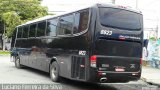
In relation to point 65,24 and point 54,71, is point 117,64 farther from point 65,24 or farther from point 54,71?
point 54,71

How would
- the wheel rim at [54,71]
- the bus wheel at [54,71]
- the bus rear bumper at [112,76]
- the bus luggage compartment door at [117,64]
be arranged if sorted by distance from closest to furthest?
1. the bus rear bumper at [112,76]
2. the bus luggage compartment door at [117,64]
3. the bus wheel at [54,71]
4. the wheel rim at [54,71]

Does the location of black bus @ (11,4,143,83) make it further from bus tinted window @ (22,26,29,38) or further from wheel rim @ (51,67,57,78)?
bus tinted window @ (22,26,29,38)

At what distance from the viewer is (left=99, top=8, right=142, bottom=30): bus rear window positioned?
12.1 meters

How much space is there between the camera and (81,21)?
41.1 feet

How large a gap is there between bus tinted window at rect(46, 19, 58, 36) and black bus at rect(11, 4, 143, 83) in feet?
1.67

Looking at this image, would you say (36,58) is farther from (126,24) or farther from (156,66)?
(156,66)

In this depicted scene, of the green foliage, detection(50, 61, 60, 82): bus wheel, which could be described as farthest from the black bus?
the green foliage

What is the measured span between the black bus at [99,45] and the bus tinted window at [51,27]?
0.51 meters

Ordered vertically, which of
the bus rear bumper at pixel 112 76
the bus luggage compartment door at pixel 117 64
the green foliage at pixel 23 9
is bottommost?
the bus rear bumper at pixel 112 76

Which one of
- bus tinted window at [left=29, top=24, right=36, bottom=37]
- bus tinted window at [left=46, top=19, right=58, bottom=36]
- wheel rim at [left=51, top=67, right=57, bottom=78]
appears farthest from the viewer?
bus tinted window at [left=29, top=24, right=36, bottom=37]

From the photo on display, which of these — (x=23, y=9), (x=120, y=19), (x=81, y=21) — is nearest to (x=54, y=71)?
(x=81, y=21)

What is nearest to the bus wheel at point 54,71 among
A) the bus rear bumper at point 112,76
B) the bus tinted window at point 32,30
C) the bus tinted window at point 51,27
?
the bus tinted window at point 51,27

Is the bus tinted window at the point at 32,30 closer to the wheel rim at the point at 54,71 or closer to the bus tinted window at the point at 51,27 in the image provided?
the bus tinted window at the point at 51,27

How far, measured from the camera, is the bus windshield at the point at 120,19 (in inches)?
475
